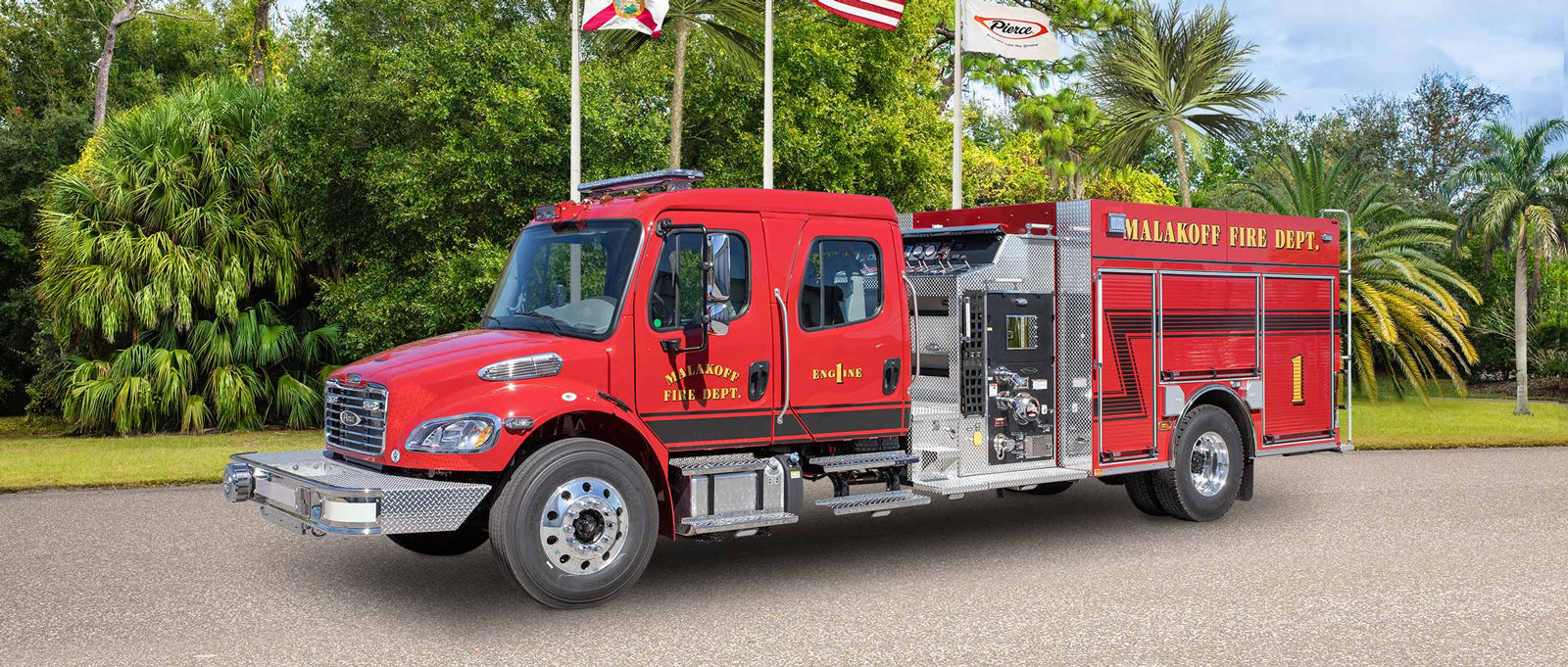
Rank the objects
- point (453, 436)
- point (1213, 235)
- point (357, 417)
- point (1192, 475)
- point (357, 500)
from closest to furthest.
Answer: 1. point (357, 500)
2. point (453, 436)
3. point (357, 417)
4. point (1192, 475)
5. point (1213, 235)

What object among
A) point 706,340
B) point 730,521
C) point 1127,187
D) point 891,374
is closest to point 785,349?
point 706,340

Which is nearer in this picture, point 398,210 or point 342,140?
point 398,210

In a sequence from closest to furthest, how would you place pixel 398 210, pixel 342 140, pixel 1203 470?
pixel 1203 470
pixel 398 210
pixel 342 140

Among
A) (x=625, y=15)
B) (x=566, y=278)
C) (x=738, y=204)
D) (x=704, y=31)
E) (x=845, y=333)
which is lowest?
(x=845, y=333)

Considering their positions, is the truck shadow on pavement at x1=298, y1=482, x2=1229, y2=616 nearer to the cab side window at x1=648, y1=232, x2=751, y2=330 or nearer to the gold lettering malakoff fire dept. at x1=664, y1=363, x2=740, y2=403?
the gold lettering malakoff fire dept. at x1=664, y1=363, x2=740, y2=403

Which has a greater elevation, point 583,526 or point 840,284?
point 840,284

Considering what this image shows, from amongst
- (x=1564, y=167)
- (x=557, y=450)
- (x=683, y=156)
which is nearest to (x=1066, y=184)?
(x=1564, y=167)

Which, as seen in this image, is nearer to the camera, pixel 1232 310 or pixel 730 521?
pixel 730 521

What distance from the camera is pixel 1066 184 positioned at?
3831cm

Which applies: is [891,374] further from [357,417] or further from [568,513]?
[357,417]

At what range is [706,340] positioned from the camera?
25.5 feet

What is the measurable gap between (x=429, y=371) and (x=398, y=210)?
11.7 metres

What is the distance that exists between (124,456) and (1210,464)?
42.1 feet

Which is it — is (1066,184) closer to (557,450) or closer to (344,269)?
(344,269)
